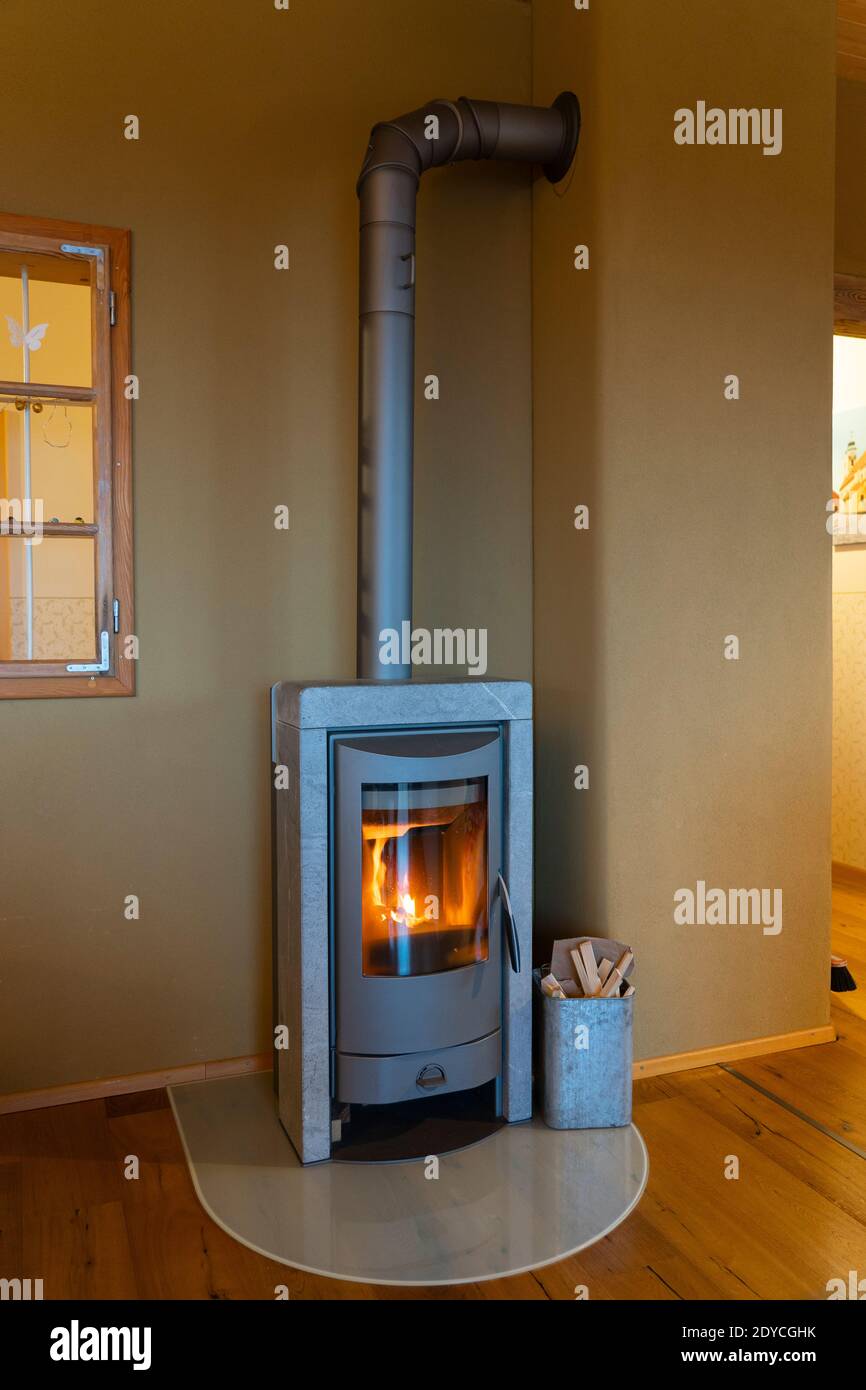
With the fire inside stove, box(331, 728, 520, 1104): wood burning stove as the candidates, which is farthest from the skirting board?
the fire inside stove

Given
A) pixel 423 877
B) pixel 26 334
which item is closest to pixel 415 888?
pixel 423 877

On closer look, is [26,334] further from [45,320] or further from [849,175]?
[849,175]

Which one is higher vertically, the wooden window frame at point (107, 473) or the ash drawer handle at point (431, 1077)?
the wooden window frame at point (107, 473)

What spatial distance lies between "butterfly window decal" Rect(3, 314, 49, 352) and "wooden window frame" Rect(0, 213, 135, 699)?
4.7 inches

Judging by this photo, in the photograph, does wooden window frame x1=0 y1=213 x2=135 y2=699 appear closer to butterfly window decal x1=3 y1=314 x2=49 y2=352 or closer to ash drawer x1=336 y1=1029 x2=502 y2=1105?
butterfly window decal x1=3 y1=314 x2=49 y2=352

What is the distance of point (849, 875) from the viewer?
15.0 ft

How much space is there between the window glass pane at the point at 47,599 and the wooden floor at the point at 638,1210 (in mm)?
1087

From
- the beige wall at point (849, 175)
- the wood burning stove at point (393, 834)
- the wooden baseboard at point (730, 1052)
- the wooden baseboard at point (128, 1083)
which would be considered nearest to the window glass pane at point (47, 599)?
the wood burning stove at point (393, 834)

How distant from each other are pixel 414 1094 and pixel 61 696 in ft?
3.92

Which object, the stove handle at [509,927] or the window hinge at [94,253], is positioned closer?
the stove handle at [509,927]

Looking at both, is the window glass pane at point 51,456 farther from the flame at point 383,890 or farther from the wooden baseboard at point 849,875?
the wooden baseboard at point 849,875

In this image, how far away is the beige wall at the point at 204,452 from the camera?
7.72 feet

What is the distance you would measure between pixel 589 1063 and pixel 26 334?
2.11 m

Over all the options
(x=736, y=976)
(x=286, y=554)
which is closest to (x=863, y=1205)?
(x=736, y=976)
